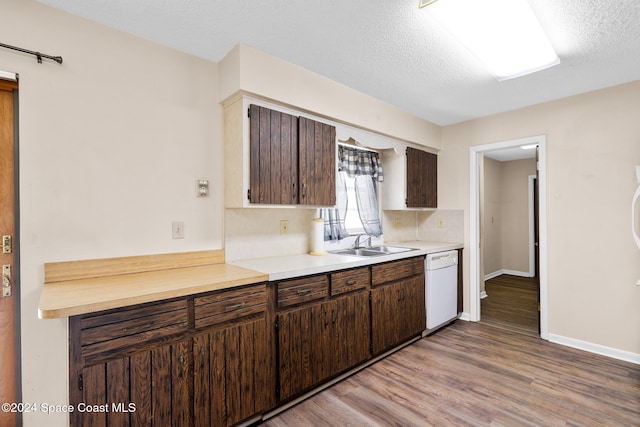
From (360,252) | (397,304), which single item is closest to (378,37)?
(360,252)

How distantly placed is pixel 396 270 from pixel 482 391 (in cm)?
110

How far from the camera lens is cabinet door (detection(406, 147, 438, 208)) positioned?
3.61 meters

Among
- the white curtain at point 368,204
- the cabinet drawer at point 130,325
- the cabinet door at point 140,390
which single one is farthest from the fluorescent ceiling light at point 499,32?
the cabinet door at point 140,390

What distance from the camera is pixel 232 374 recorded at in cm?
176

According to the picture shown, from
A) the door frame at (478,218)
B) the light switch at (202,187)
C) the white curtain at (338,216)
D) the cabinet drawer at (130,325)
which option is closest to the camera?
the cabinet drawer at (130,325)

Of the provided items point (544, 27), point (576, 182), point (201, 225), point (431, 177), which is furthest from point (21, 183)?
point (576, 182)

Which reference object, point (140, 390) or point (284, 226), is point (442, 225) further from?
point (140, 390)

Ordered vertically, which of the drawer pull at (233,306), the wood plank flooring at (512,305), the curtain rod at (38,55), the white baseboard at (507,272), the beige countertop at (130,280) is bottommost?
the wood plank flooring at (512,305)

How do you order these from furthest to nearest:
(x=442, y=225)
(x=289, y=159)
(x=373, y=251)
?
(x=442, y=225), (x=373, y=251), (x=289, y=159)

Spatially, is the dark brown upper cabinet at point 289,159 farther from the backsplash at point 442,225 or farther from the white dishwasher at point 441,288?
the backsplash at point 442,225

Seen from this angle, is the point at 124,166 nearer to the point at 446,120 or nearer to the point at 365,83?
the point at 365,83

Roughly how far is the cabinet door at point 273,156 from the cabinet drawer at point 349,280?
0.68 metres

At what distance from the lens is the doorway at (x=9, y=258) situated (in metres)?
1.63

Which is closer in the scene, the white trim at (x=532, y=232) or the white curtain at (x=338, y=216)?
the white curtain at (x=338, y=216)
